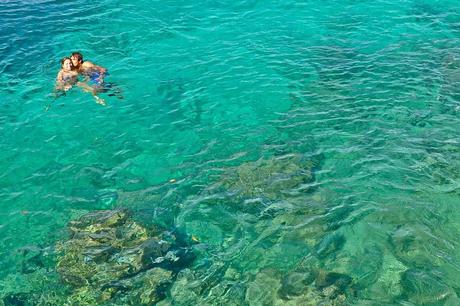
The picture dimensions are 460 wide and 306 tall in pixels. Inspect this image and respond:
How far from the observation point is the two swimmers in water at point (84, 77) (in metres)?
21.1

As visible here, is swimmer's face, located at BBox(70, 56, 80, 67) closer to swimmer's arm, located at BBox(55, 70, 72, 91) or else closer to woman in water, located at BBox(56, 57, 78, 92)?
woman in water, located at BBox(56, 57, 78, 92)

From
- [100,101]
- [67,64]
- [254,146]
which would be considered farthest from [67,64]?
[254,146]

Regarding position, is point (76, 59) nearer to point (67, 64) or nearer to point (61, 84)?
point (67, 64)

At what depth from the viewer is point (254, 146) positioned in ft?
59.7

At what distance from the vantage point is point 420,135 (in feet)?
58.5

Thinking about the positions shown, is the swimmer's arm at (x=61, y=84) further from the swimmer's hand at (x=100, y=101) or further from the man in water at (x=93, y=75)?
the swimmer's hand at (x=100, y=101)

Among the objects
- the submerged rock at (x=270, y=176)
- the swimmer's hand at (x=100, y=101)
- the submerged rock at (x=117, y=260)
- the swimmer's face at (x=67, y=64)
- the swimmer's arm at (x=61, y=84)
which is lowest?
the submerged rock at (x=117, y=260)

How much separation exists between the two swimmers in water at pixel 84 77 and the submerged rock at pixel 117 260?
8.48m

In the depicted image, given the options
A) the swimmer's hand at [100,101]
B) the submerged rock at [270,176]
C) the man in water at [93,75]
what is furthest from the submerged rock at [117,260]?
the man in water at [93,75]

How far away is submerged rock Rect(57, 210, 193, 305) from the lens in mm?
12516

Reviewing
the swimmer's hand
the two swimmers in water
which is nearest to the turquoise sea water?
the swimmer's hand

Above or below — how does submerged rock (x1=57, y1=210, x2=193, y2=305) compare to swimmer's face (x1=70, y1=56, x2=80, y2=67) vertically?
below

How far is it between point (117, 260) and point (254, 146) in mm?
7458

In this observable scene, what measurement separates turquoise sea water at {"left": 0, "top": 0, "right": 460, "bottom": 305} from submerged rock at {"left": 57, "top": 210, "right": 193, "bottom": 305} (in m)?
0.43
